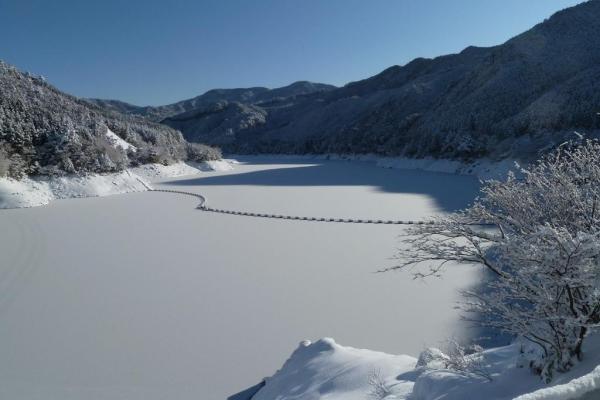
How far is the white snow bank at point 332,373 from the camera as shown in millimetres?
4289

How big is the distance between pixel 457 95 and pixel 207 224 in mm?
53137

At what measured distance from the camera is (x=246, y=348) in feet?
18.8

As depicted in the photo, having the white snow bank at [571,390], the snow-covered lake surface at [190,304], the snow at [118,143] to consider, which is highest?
the snow at [118,143]

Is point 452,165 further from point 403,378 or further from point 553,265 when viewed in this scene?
point 553,265

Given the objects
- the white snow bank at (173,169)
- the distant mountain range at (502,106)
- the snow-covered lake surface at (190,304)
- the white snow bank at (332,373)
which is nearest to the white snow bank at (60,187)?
the snow-covered lake surface at (190,304)

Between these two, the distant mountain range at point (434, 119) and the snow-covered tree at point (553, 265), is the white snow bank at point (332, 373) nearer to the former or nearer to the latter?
the snow-covered tree at point (553, 265)

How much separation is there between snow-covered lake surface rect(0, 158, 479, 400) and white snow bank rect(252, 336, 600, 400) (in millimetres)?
624

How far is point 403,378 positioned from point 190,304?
413 cm

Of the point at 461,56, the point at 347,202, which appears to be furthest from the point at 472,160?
the point at 461,56

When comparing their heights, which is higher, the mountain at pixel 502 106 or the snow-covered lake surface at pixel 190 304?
the mountain at pixel 502 106

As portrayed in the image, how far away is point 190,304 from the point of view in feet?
23.4

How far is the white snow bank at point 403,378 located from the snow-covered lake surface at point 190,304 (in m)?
0.62

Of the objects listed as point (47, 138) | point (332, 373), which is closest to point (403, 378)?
point (332, 373)

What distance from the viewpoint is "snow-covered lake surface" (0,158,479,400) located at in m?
5.11
